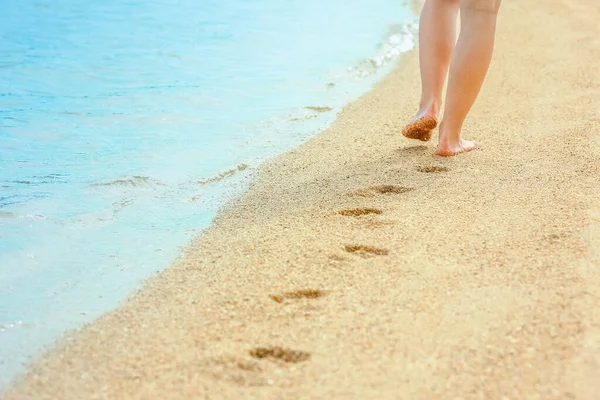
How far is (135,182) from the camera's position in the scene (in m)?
3.16

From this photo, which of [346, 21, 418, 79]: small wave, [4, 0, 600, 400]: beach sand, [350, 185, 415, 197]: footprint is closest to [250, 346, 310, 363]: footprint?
[4, 0, 600, 400]: beach sand

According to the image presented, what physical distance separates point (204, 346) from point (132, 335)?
0.23m

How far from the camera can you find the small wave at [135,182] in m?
3.13

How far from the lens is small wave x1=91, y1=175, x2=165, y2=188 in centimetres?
313

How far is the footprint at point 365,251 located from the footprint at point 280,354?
0.55 m

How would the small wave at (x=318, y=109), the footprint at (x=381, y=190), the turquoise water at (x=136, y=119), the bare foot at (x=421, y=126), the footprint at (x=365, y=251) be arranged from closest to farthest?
the footprint at (x=365, y=251) < the turquoise water at (x=136, y=119) < the footprint at (x=381, y=190) < the bare foot at (x=421, y=126) < the small wave at (x=318, y=109)

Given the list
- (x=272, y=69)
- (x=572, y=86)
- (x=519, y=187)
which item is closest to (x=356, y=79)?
(x=272, y=69)

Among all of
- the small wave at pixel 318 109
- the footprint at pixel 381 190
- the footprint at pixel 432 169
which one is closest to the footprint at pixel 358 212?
the footprint at pixel 381 190

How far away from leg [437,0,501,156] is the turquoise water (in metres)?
0.92

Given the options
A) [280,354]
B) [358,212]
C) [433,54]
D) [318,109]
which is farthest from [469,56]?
[280,354]

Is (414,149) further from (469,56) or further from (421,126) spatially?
(469,56)

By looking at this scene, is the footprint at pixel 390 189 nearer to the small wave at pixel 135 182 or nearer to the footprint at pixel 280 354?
the small wave at pixel 135 182

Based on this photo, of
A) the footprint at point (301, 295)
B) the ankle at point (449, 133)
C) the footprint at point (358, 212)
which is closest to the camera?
the footprint at point (301, 295)

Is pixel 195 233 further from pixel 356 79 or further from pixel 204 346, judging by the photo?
pixel 356 79
